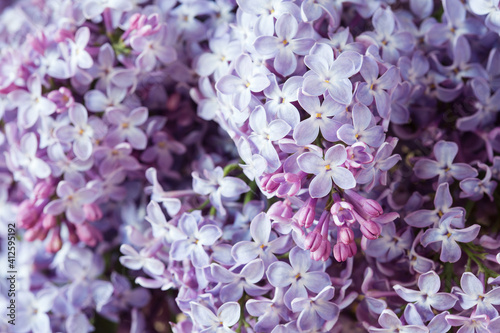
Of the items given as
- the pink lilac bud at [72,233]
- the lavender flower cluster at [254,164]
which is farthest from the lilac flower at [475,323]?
the pink lilac bud at [72,233]

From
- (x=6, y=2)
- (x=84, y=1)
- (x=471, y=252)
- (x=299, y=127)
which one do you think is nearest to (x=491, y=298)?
(x=471, y=252)

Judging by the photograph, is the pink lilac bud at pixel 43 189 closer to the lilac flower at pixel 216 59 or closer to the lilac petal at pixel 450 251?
the lilac flower at pixel 216 59

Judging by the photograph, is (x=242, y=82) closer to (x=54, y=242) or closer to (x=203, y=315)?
(x=203, y=315)

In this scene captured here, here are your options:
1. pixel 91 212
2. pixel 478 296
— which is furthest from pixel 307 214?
pixel 91 212

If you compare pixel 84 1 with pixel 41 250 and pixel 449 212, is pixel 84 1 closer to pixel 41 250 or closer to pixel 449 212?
pixel 41 250

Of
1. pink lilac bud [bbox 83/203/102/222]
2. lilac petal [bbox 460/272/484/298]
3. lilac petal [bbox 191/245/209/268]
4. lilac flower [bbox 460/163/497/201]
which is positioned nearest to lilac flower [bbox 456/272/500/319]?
lilac petal [bbox 460/272/484/298]

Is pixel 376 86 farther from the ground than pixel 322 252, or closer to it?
farther from the ground
